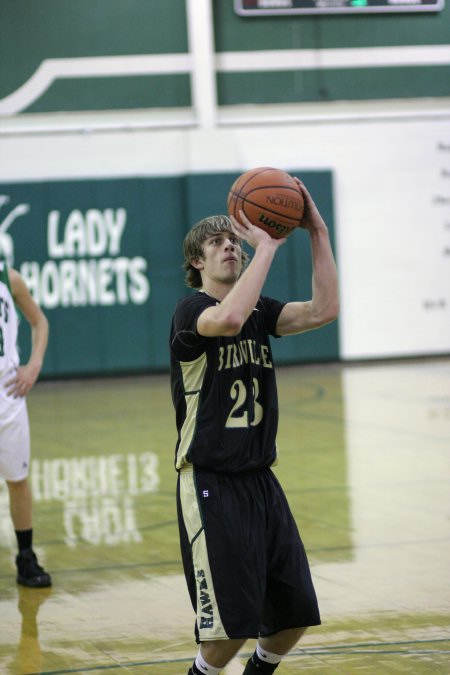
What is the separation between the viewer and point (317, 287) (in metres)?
3.63

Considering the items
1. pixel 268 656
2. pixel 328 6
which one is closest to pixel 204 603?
pixel 268 656

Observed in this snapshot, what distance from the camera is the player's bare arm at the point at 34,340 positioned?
17.5 ft

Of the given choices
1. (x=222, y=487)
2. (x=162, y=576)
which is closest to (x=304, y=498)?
(x=162, y=576)

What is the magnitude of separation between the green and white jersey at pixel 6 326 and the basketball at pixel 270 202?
6.92 feet

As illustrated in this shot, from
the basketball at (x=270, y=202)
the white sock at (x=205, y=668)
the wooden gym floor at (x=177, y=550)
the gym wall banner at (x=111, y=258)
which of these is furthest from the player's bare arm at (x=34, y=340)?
the gym wall banner at (x=111, y=258)

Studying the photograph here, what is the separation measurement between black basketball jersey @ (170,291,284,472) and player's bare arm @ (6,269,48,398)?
198 centimetres

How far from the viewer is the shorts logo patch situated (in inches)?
129

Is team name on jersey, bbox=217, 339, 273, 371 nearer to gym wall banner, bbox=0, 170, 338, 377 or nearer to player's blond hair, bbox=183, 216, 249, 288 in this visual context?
player's blond hair, bbox=183, 216, 249, 288

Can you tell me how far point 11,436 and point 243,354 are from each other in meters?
2.15

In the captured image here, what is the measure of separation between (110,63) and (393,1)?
4.15m

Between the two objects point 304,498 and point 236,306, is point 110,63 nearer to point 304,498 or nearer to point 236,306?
point 304,498

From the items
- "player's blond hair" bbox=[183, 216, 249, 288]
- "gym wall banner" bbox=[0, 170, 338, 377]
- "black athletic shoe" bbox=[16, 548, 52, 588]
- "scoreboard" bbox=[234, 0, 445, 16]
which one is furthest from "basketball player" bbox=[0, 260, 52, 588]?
"scoreboard" bbox=[234, 0, 445, 16]

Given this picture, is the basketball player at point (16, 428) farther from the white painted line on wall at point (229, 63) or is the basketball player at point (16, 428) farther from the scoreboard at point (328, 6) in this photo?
the scoreboard at point (328, 6)

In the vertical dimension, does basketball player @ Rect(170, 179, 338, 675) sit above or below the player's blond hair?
below
